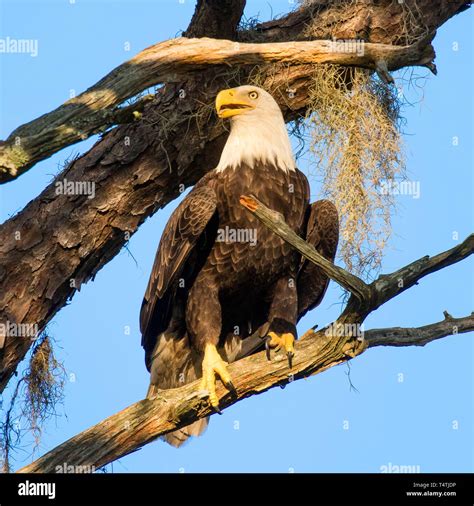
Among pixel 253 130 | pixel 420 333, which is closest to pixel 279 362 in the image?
pixel 420 333

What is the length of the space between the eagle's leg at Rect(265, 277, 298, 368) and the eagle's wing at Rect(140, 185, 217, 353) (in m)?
0.64

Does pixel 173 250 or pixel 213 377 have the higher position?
pixel 173 250

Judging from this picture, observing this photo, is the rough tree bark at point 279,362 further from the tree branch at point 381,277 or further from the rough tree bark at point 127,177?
the rough tree bark at point 127,177

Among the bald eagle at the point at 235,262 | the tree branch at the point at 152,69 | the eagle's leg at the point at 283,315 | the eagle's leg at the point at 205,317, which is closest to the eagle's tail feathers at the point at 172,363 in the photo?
the bald eagle at the point at 235,262

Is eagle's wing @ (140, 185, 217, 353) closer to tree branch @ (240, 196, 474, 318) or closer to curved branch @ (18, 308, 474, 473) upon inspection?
curved branch @ (18, 308, 474, 473)

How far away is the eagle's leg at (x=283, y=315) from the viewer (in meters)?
7.04

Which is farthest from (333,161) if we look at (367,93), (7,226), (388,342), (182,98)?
(7,226)

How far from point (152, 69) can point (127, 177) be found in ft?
3.37

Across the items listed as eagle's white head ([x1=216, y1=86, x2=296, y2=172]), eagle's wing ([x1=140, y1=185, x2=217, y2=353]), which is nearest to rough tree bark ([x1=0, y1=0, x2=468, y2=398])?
eagle's white head ([x1=216, y1=86, x2=296, y2=172])

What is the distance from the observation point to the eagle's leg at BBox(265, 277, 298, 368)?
7.04 m

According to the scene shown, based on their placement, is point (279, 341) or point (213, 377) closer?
point (213, 377)

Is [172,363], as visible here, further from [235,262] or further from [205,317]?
[235,262]

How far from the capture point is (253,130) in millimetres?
7723
